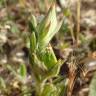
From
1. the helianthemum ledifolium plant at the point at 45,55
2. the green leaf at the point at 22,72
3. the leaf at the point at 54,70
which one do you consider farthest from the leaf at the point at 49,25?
the green leaf at the point at 22,72

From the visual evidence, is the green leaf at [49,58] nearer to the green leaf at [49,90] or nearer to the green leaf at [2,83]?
the green leaf at [49,90]

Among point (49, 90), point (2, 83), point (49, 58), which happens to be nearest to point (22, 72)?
point (2, 83)

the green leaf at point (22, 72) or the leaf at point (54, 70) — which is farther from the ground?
the leaf at point (54, 70)

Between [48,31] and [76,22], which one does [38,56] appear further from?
[76,22]

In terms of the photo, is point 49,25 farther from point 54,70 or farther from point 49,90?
point 49,90

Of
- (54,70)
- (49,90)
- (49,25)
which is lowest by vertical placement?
(49,90)

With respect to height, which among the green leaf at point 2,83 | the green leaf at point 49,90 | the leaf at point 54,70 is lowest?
the green leaf at point 49,90

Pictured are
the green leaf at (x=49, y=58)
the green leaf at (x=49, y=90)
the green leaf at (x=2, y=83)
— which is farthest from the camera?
the green leaf at (x=2, y=83)

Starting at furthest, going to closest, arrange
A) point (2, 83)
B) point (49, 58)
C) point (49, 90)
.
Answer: point (2, 83), point (49, 90), point (49, 58)

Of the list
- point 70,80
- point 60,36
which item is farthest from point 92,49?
point 70,80
